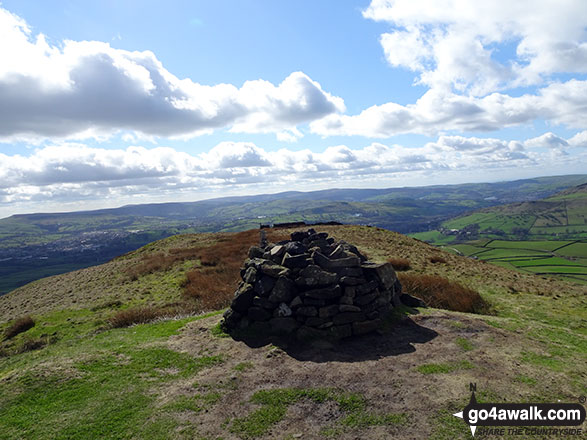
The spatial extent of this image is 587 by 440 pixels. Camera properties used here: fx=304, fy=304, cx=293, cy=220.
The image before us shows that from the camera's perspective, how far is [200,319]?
19.0 meters

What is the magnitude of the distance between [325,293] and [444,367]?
5995 mm

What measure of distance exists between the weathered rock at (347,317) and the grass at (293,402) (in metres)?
4.67

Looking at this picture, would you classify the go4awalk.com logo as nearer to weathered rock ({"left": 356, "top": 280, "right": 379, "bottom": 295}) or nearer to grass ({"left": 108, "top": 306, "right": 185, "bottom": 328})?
weathered rock ({"left": 356, "top": 280, "right": 379, "bottom": 295})

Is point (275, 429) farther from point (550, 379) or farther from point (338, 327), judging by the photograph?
point (550, 379)

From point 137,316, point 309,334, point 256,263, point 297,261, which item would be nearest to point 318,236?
point 297,261

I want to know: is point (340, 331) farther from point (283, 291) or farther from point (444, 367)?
point (444, 367)

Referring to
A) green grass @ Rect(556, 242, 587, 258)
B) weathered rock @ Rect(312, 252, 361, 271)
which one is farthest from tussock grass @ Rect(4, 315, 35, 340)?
green grass @ Rect(556, 242, 587, 258)

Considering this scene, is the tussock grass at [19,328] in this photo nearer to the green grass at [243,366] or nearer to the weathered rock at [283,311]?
the green grass at [243,366]

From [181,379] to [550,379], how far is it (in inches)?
543

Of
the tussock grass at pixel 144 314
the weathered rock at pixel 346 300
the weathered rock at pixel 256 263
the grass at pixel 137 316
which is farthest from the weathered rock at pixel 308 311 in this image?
the grass at pixel 137 316

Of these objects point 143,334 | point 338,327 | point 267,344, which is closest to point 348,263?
point 338,327

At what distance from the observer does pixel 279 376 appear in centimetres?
1220

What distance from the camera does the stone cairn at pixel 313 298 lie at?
15594mm

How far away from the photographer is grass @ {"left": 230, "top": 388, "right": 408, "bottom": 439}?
9.15 meters
